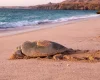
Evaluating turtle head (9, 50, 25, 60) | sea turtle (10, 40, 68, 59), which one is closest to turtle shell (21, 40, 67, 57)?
sea turtle (10, 40, 68, 59)

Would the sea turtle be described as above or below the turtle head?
above

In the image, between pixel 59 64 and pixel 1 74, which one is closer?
pixel 1 74

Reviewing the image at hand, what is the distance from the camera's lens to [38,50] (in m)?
8.24

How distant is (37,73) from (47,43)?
190 cm

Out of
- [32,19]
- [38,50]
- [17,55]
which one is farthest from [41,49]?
[32,19]

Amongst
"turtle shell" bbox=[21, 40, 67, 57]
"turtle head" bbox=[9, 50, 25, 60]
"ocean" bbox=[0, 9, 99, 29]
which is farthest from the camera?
"ocean" bbox=[0, 9, 99, 29]

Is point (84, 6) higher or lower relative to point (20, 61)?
lower

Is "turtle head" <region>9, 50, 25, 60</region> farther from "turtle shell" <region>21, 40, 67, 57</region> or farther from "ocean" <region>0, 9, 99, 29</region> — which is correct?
"ocean" <region>0, 9, 99, 29</region>

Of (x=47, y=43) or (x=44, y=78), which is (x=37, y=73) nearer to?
(x=44, y=78)

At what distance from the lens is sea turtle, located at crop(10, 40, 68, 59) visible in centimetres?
821

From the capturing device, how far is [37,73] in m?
6.63

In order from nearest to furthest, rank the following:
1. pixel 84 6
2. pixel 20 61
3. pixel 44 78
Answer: pixel 44 78, pixel 20 61, pixel 84 6

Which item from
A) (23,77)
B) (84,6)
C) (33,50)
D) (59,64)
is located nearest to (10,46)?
(33,50)

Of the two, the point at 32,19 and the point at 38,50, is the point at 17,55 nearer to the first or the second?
the point at 38,50
